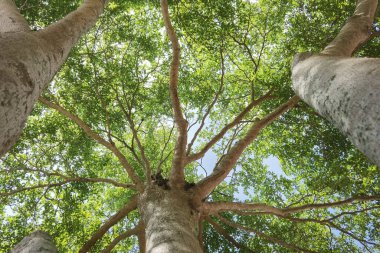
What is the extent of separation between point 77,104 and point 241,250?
6339 millimetres

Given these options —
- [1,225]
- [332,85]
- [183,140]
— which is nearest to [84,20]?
[183,140]

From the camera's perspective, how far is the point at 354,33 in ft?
13.6

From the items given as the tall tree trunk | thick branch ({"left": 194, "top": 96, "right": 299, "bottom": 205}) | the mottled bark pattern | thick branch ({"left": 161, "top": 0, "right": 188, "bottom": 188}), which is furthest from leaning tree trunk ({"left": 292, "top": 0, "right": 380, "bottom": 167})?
thick branch ({"left": 161, "top": 0, "right": 188, "bottom": 188})

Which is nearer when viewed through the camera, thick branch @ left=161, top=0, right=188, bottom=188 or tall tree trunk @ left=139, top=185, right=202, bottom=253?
tall tree trunk @ left=139, top=185, right=202, bottom=253

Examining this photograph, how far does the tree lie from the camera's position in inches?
277

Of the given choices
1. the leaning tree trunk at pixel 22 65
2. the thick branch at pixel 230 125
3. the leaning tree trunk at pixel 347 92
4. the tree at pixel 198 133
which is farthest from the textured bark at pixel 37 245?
the leaning tree trunk at pixel 347 92

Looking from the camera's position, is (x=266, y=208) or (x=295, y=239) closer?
(x=266, y=208)

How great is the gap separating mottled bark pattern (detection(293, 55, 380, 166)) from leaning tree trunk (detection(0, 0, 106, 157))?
7.28 ft

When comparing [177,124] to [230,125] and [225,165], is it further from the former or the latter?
[230,125]

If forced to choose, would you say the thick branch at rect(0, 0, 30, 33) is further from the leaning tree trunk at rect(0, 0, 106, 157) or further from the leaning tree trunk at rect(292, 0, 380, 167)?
the leaning tree trunk at rect(292, 0, 380, 167)

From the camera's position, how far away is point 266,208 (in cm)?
648

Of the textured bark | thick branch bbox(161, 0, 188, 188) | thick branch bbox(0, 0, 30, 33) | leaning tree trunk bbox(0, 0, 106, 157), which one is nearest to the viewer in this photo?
leaning tree trunk bbox(0, 0, 106, 157)

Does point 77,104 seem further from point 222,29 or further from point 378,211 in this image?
point 378,211

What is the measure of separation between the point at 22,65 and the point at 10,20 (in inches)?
65.3
